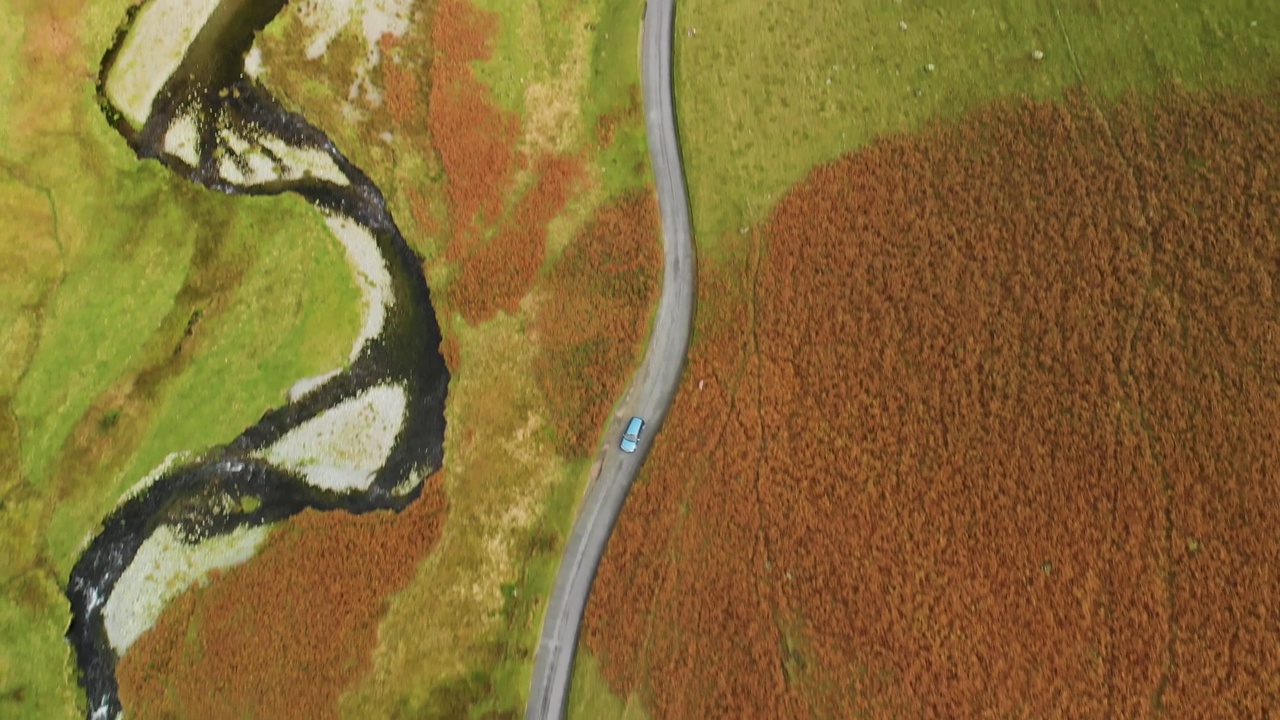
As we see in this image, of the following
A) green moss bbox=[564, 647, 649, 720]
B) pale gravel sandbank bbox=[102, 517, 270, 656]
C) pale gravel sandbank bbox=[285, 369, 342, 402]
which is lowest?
green moss bbox=[564, 647, 649, 720]

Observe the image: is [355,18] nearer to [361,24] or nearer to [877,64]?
[361,24]

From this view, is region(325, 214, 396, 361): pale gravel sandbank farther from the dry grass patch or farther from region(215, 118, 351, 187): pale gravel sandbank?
the dry grass patch

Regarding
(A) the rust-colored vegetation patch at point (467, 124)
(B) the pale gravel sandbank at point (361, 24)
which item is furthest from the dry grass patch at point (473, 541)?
(B) the pale gravel sandbank at point (361, 24)

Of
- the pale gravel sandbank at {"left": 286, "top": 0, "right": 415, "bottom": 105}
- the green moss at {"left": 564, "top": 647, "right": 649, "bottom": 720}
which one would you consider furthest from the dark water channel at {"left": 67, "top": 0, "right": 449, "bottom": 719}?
the green moss at {"left": 564, "top": 647, "right": 649, "bottom": 720}

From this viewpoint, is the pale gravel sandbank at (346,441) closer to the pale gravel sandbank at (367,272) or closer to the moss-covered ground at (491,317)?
the pale gravel sandbank at (367,272)

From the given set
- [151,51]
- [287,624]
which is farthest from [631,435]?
[151,51]

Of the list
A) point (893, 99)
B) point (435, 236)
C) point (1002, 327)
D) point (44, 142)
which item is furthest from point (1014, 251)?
point (44, 142)

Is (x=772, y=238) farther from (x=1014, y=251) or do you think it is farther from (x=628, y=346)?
(x=1014, y=251)
